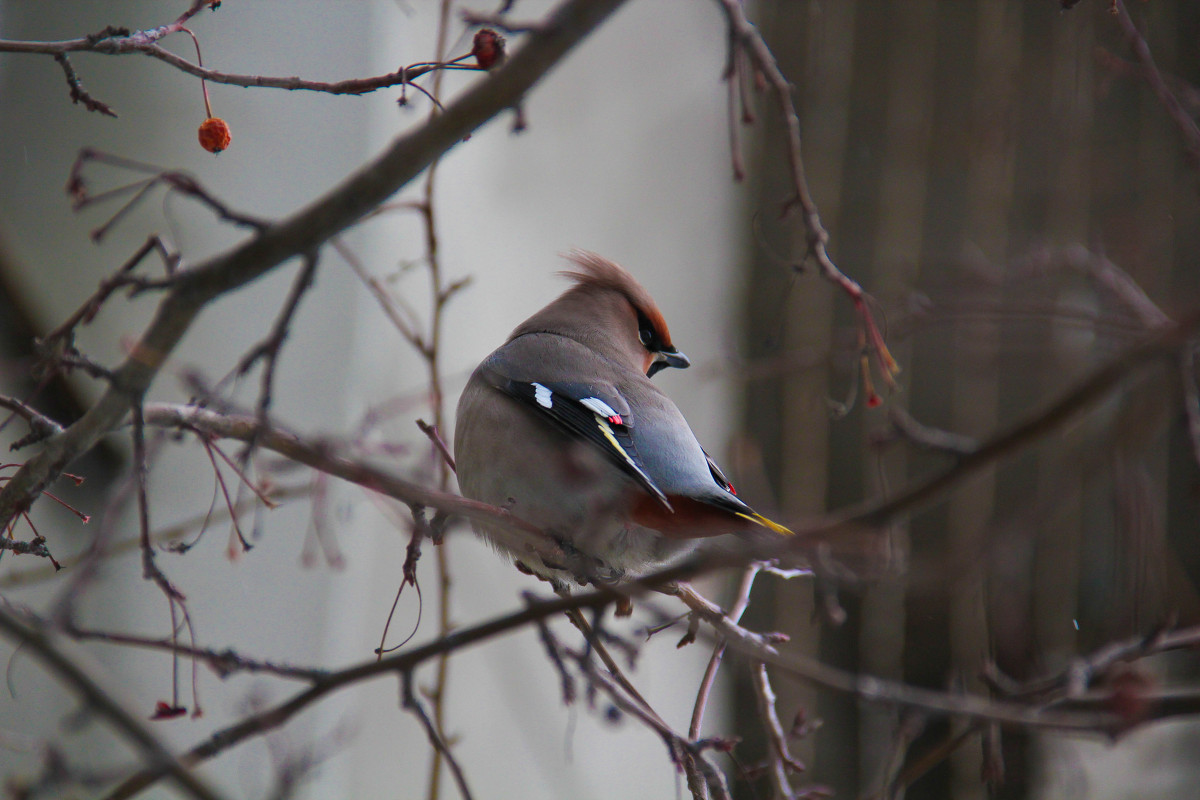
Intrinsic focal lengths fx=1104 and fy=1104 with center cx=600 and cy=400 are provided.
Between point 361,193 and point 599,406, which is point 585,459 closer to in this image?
point 599,406

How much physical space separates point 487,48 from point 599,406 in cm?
92

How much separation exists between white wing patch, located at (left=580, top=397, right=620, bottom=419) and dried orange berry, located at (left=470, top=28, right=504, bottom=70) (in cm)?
89

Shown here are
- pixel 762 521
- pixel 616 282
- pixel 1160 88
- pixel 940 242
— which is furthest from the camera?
pixel 940 242

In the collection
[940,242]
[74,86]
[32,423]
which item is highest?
[940,242]

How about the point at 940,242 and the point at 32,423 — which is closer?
the point at 32,423

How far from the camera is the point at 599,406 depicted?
6.79 feet

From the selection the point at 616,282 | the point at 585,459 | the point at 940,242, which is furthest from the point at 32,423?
the point at 940,242

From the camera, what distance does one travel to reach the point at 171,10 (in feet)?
9.68

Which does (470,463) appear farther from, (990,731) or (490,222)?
(490,222)

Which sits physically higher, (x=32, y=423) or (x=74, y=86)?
(x=74, y=86)

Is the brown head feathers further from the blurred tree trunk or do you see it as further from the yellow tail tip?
the blurred tree trunk

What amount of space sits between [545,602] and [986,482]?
3965mm

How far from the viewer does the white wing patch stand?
80.4 inches

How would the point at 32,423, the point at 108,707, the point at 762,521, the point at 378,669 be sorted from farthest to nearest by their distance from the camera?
the point at 762,521
the point at 32,423
the point at 378,669
the point at 108,707
